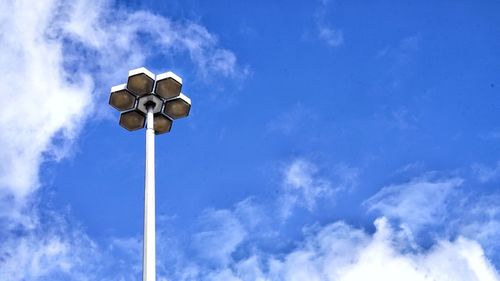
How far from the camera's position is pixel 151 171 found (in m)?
10.4

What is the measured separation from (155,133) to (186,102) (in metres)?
0.66

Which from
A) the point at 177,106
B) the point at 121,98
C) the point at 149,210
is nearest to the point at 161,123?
the point at 177,106

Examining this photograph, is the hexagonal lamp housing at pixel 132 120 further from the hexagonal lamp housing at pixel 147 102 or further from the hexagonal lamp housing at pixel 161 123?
the hexagonal lamp housing at pixel 161 123

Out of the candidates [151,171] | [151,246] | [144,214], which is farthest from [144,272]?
[151,171]

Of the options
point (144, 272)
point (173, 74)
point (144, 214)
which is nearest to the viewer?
point (144, 272)

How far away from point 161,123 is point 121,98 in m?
0.71

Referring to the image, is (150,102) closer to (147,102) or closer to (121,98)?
(147,102)

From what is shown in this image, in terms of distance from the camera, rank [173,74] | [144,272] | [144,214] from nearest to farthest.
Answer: [144,272] → [144,214] → [173,74]

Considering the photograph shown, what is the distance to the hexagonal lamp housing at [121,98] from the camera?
11148 mm

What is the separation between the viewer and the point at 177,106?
1153cm

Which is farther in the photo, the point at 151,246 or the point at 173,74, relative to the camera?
the point at 173,74

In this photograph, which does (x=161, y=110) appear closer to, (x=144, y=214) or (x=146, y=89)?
(x=146, y=89)

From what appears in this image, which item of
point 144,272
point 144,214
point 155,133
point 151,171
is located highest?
point 155,133

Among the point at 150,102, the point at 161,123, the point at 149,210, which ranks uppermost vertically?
the point at 150,102
